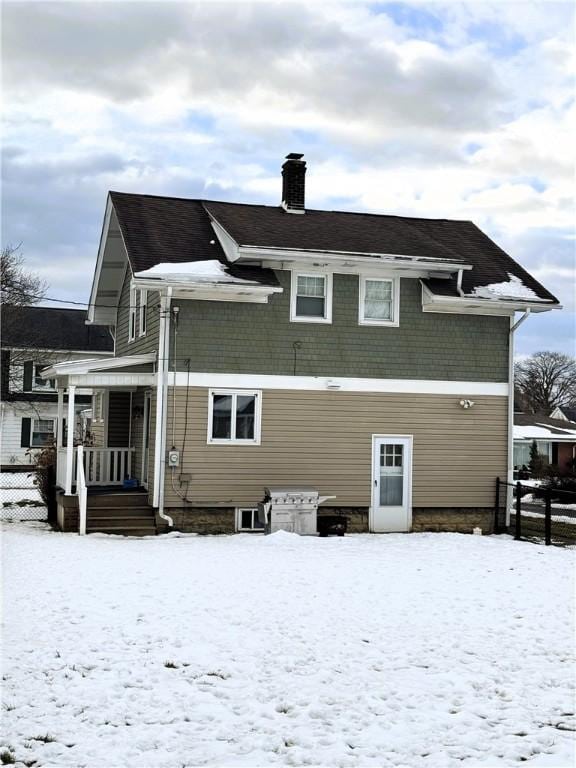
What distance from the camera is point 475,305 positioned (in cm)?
1839

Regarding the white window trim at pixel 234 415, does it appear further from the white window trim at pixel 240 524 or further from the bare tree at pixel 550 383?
the bare tree at pixel 550 383

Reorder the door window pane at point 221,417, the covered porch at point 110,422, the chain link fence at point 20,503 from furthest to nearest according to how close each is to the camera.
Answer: the chain link fence at point 20,503
the door window pane at point 221,417
the covered porch at point 110,422

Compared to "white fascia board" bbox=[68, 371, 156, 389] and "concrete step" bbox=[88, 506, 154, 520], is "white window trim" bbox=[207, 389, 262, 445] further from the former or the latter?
"concrete step" bbox=[88, 506, 154, 520]

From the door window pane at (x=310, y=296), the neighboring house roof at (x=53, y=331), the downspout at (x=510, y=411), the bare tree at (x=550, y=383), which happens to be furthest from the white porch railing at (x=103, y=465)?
the bare tree at (x=550, y=383)

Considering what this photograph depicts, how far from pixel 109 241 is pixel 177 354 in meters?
5.48

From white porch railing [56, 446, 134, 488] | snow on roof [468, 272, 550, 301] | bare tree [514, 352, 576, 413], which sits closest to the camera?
snow on roof [468, 272, 550, 301]

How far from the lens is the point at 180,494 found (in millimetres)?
16906

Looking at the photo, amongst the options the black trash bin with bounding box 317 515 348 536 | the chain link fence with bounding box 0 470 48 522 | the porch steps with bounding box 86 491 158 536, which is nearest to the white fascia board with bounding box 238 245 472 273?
the black trash bin with bounding box 317 515 348 536

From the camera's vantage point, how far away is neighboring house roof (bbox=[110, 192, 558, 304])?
17.8 meters

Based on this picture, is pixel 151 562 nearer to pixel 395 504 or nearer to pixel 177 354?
pixel 177 354

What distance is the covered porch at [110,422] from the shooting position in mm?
17000

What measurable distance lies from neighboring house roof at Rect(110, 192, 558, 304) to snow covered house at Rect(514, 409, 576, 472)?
824 inches

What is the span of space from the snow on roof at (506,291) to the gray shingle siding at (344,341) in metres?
0.57

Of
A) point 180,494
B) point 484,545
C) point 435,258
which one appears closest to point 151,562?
point 180,494
